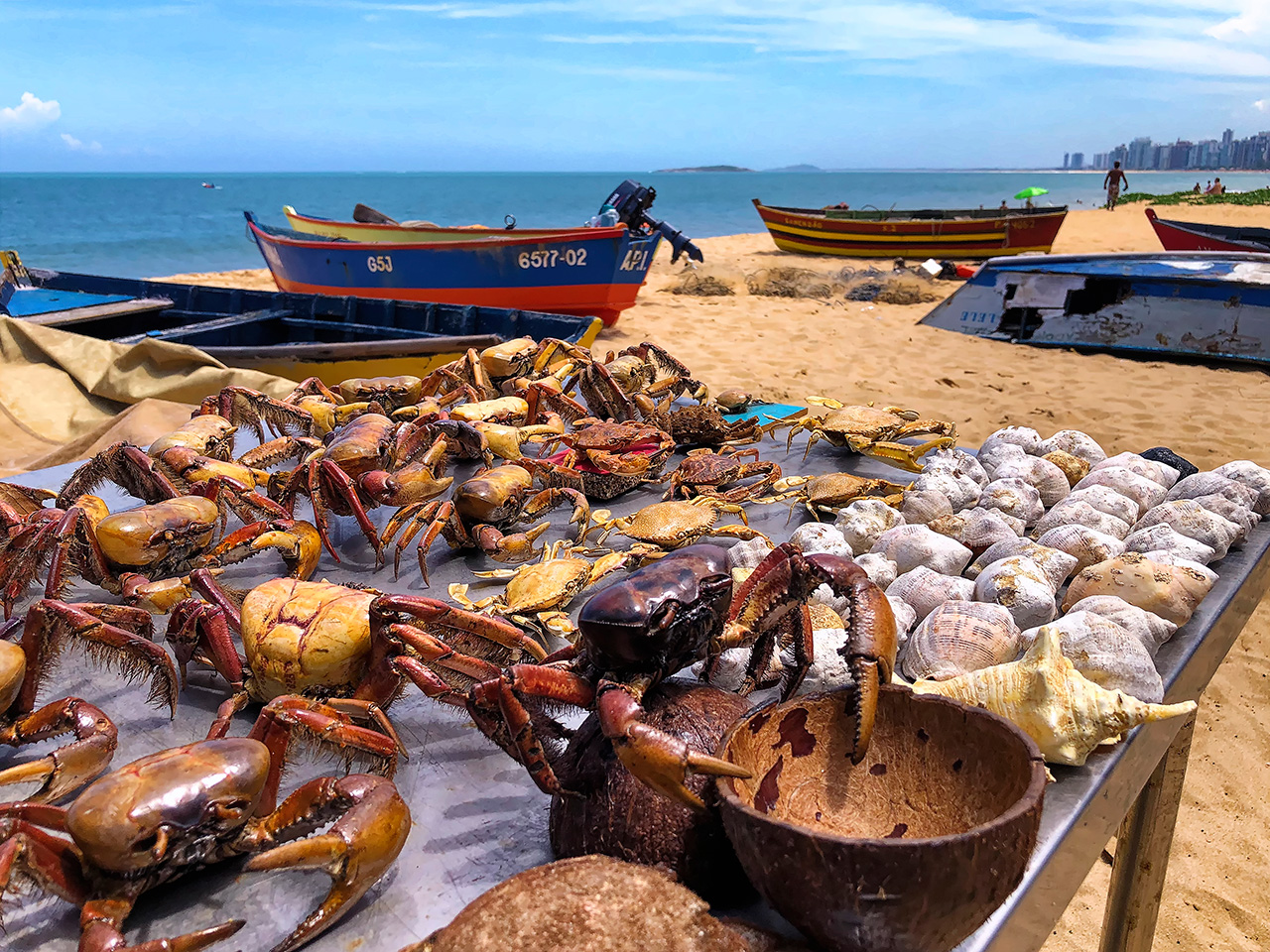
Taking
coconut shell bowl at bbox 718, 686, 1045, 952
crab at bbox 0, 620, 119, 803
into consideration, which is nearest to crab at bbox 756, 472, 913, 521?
coconut shell bowl at bbox 718, 686, 1045, 952

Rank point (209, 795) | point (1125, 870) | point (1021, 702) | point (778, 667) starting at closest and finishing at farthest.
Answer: point (209, 795) < point (1021, 702) < point (778, 667) < point (1125, 870)

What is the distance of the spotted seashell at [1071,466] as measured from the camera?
9.82ft

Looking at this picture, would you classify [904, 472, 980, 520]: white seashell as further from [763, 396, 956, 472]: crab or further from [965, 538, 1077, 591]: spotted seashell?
[763, 396, 956, 472]: crab

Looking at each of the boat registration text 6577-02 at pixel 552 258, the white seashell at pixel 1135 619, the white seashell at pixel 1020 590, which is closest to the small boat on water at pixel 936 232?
the boat registration text 6577-02 at pixel 552 258

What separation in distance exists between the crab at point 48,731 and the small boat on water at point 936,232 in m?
17.9

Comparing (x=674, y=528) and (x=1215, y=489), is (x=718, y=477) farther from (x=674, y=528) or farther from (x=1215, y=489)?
(x=1215, y=489)

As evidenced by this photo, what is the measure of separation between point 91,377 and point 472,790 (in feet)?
14.8

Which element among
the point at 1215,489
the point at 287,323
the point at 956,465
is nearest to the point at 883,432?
the point at 956,465

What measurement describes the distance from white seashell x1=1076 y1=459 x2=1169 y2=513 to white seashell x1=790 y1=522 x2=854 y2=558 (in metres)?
1.05

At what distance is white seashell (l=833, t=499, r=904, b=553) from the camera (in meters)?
2.47

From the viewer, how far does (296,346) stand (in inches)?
201

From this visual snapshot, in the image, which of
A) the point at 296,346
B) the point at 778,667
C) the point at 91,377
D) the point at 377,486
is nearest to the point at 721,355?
the point at 296,346

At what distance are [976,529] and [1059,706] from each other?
1078 mm

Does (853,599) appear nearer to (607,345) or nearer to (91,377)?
(91,377)
